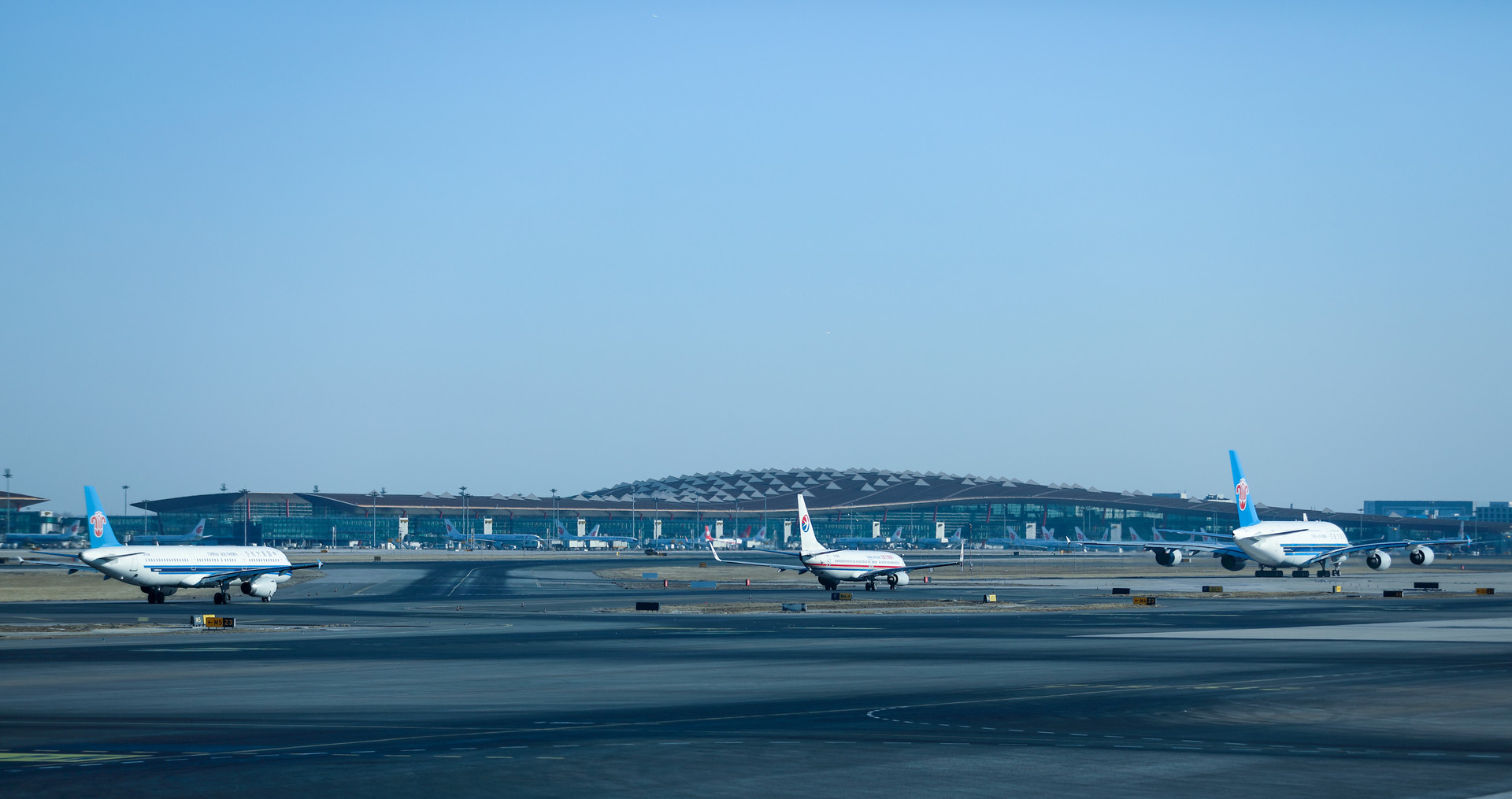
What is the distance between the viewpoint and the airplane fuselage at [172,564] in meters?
82.7

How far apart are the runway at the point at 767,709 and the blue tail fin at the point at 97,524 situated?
3397 cm

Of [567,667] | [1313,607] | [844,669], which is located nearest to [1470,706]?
[844,669]

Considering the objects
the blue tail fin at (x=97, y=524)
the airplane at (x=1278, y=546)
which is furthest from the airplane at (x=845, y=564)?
the blue tail fin at (x=97, y=524)

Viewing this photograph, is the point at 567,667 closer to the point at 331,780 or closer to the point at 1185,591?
the point at 331,780

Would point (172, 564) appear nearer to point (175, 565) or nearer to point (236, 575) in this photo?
point (175, 565)

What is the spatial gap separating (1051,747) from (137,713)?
17.6 meters

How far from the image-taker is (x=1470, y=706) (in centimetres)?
2911

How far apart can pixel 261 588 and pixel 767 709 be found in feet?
215

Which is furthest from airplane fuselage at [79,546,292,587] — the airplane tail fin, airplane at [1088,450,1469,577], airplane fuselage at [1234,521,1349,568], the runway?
airplane fuselage at [1234,521,1349,568]

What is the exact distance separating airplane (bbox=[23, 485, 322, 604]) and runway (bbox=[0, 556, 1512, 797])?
91.7 ft

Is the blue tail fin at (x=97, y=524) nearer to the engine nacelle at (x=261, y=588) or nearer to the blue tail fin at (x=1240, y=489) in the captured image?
the engine nacelle at (x=261, y=588)

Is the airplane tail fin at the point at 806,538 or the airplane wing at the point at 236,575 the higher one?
the airplane tail fin at the point at 806,538

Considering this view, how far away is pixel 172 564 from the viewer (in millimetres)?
84812

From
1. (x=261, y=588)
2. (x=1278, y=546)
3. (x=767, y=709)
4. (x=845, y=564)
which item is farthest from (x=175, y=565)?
(x=1278, y=546)
